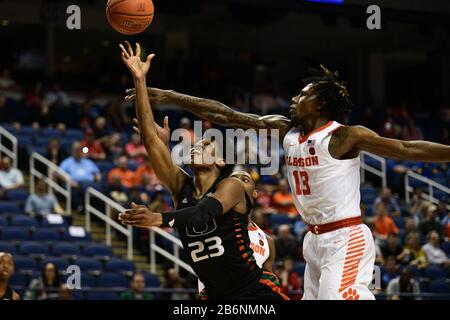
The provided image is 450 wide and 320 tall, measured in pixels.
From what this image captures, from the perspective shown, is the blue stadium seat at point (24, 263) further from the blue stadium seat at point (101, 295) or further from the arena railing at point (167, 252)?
the arena railing at point (167, 252)

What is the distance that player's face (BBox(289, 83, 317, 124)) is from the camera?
5.83 meters

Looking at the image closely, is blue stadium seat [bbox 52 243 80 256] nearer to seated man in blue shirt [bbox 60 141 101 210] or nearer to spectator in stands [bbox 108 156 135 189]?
seated man in blue shirt [bbox 60 141 101 210]

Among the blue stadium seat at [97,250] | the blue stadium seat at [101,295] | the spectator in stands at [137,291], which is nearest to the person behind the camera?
the spectator in stands at [137,291]

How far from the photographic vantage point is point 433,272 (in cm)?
1322

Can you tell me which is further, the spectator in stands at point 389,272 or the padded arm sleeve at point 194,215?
the spectator in stands at point 389,272

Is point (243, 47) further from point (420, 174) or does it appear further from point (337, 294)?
point (337, 294)

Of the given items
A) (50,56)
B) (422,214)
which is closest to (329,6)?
(422,214)

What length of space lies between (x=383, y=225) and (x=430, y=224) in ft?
2.48

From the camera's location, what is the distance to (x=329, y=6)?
48.7 ft

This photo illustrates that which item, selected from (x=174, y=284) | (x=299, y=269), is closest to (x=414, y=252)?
(x=299, y=269)

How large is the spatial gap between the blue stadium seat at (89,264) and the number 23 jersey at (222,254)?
20.4 feet

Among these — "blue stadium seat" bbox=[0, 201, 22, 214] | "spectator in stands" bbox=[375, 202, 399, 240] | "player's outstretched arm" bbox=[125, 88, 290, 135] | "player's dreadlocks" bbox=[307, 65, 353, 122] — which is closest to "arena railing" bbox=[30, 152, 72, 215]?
"blue stadium seat" bbox=[0, 201, 22, 214]

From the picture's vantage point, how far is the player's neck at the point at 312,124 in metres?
5.83

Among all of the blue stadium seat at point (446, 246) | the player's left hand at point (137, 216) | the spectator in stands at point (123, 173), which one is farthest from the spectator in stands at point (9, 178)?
the player's left hand at point (137, 216)
